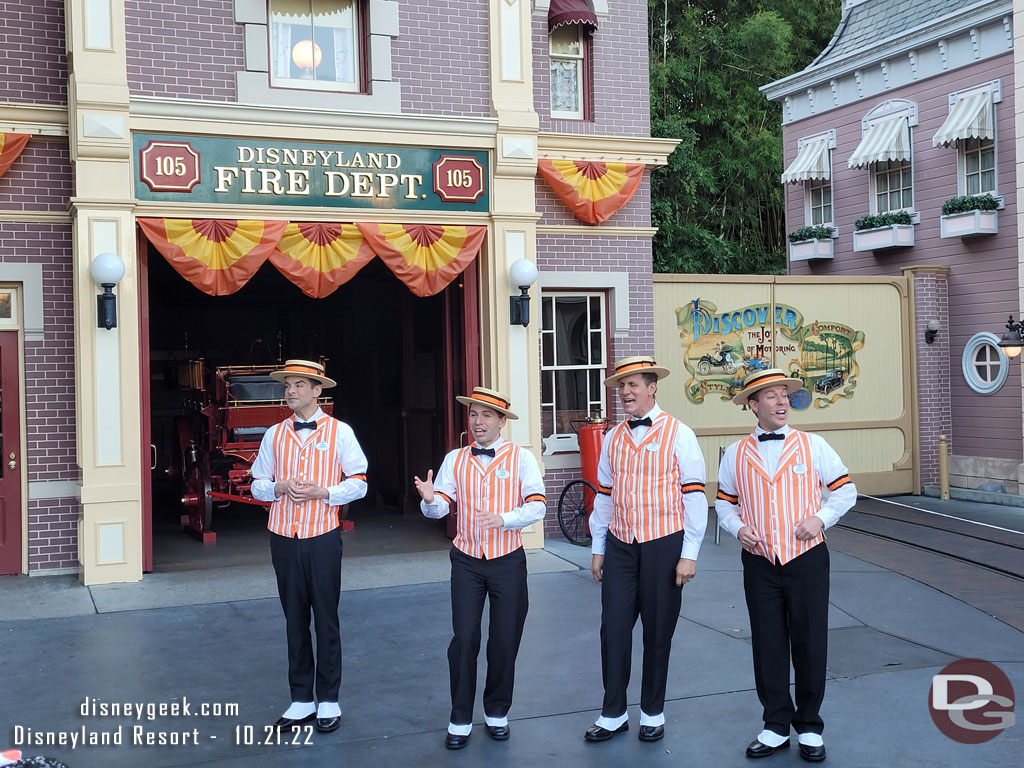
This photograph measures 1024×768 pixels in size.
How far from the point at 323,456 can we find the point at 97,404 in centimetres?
457

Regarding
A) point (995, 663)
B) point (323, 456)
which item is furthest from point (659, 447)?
point (995, 663)

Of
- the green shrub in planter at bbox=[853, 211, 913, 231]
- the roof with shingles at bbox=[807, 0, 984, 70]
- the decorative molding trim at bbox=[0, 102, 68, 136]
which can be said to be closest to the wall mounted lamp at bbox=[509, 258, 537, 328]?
the decorative molding trim at bbox=[0, 102, 68, 136]

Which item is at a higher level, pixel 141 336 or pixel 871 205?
pixel 871 205

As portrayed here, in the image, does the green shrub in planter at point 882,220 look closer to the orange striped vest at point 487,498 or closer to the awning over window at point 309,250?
the awning over window at point 309,250

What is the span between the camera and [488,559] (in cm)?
566

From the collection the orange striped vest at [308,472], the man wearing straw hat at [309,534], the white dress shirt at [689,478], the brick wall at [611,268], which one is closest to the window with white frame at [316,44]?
the brick wall at [611,268]

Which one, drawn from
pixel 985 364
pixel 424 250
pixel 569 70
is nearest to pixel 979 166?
pixel 985 364

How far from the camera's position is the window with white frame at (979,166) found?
1569 cm

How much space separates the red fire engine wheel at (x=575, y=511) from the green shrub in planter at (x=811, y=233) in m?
9.05

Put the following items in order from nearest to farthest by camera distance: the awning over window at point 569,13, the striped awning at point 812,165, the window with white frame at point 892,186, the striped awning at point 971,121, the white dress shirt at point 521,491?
the white dress shirt at point 521,491 < the awning over window at point 569,13 < the striped awning at point 971,121 < the window with white frame at point 892,186 < the striped awning at point 812,165

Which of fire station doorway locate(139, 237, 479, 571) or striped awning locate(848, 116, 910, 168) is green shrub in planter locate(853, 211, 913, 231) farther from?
fire station doorway locate(139, 237, 479, 571)

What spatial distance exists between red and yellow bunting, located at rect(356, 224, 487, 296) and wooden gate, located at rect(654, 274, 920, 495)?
11.0 ft

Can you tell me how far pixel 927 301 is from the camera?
15555 millimetres

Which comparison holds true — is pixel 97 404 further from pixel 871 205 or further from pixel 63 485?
pixel 871 205
